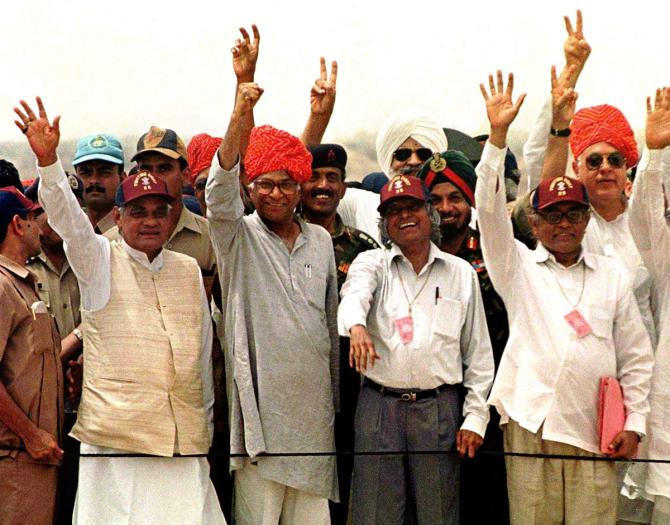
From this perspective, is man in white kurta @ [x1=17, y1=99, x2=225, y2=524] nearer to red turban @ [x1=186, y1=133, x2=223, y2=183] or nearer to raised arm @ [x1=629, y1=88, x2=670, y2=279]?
red turban @ [x1=186, y1=133, x2=223, y2=183]

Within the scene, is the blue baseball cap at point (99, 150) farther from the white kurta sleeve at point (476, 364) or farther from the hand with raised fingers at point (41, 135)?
the white kurta sleeve at point (476, 364)

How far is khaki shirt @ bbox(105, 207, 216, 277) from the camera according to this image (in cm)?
543

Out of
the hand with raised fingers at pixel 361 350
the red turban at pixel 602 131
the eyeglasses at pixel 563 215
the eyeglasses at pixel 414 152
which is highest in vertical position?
the red turban at pixel 602 131

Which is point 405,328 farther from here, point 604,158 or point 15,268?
point 15,268

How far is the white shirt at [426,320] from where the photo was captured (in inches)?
194

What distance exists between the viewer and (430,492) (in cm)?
488

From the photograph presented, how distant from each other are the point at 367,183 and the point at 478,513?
80.4 inches

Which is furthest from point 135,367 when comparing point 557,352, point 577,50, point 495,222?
point 577,50

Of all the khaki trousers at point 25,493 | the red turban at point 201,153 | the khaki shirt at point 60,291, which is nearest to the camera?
the khaki trousers at point 25,493

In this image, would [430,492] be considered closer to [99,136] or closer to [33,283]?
[33,283]

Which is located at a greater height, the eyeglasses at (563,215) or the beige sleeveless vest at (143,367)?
the eyeglasses at (563,215)

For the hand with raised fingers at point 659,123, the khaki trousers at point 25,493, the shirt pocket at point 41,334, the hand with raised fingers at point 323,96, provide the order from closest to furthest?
the khaki trousers at point 25,493 < the shirt pocket at point 41,334 < the hand with raised fingers at point 659,123 < the hand with raised fingers at point 323,96

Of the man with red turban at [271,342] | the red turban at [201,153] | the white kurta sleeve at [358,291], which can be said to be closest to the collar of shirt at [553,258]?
the white kurta sleeve at [358,291]

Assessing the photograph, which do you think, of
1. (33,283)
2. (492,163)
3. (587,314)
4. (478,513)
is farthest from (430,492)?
(33,283)
